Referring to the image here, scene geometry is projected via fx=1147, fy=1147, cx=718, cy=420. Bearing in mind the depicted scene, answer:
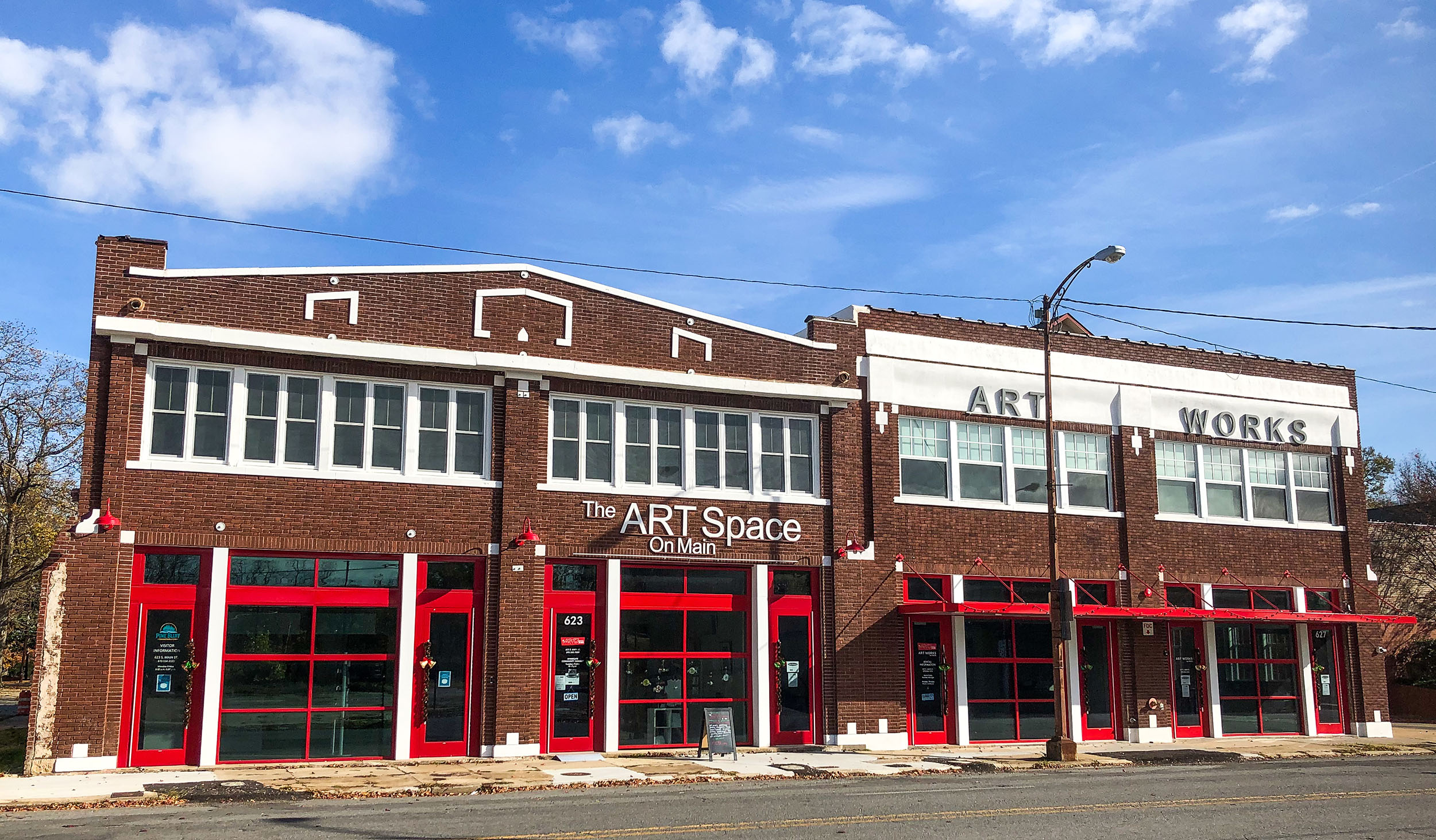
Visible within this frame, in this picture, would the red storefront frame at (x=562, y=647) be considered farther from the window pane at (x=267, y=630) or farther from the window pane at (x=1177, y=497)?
the window pane at (x=1177, y=497)

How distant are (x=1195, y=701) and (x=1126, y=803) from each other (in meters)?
12.8

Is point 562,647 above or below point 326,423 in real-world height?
below

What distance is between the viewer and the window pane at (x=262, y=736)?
18.4m

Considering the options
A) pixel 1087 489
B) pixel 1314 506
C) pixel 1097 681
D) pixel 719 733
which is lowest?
pixel 719 733

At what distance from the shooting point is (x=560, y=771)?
60.5 ft

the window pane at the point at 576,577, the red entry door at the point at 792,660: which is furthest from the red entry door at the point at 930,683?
the window pane at the point at 576,577

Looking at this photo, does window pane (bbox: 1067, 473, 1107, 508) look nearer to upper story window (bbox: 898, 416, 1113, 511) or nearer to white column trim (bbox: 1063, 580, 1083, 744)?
upper story window (bbox: 898, 416, 1113, 511)

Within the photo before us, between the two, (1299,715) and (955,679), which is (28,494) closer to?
(955,679)

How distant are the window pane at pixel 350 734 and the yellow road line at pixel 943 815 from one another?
8.25m

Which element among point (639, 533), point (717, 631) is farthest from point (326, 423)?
point (717, 631)

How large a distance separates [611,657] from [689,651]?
167 cm

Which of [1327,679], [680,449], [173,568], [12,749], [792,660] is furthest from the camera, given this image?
[1327,679]

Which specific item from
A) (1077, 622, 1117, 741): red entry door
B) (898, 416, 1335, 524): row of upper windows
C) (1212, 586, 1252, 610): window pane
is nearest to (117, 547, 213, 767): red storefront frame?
(898, 416, 1335, 524): row of upper windows

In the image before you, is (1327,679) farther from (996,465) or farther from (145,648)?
(145,648)
